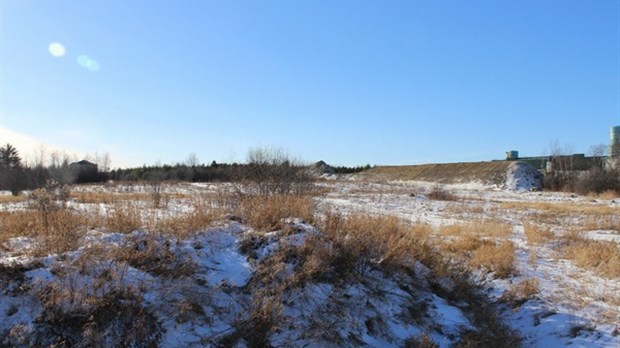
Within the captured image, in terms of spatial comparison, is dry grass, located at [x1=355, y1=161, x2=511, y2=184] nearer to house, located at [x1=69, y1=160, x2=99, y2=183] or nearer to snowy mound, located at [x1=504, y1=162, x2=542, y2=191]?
snowy mound, located at [x1=504, y1=162, x2=542, y2=191]

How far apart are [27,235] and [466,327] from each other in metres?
6.74

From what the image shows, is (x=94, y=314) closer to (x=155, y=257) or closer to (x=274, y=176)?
(x=155, y=257)

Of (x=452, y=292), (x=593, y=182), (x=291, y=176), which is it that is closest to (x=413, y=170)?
(x=593, y=182)

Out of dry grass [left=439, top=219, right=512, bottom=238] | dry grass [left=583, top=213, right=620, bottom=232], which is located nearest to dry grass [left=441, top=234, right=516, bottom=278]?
dry grass [left=439, top=219, right=512, bottom=238]

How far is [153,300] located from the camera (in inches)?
192

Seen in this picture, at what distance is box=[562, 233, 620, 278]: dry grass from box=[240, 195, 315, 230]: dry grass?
5704 millimetres

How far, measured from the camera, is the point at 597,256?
909cm

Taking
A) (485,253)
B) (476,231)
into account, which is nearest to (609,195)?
(476,231)

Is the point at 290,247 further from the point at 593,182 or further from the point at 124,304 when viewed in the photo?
the point at 593,182

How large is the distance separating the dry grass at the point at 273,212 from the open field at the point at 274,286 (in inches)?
1.5

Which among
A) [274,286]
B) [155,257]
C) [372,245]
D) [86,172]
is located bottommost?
[274,286]

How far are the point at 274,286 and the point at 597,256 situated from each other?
740 centimetres

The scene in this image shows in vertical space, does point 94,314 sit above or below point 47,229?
below

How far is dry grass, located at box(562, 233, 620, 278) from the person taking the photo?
26.5 feet
